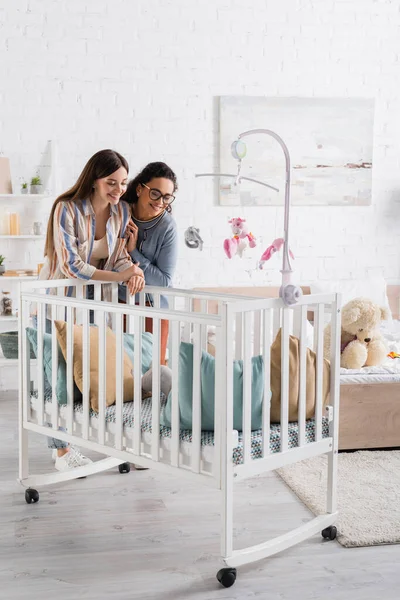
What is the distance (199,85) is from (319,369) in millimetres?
2505

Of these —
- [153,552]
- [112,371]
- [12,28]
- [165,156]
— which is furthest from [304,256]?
[153,552]

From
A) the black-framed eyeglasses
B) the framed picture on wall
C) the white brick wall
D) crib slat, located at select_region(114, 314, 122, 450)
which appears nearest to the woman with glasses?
the black-framed eyeglasses

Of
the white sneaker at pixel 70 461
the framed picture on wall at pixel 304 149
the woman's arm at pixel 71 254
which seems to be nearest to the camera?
the woman's arm at pixel 71 254

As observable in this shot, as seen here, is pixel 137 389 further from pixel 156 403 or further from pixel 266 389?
pixel 266 389

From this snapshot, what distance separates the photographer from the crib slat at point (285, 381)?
211 cm

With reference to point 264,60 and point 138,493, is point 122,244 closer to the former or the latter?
point 138,493

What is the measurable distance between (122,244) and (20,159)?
1.49m

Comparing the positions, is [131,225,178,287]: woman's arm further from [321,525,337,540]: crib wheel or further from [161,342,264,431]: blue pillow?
[321,525,337,540]: crib wheel

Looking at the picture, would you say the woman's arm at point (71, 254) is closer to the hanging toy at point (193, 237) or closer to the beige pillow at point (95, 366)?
the beige pillow at point (95, 366)

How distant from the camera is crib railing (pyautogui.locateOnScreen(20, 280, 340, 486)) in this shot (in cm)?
195

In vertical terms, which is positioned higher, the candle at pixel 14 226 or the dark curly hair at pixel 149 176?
the dark curly hair at pixel 149 176

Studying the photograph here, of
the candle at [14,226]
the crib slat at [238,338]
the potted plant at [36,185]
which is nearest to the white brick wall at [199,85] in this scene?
the potted plant at [36,185]

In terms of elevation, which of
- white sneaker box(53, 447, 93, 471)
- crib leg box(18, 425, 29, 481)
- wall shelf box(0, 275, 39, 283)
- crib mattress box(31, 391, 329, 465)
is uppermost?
wall shelf box(0, 275, 39, 283)

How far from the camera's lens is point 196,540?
2.23 meters
